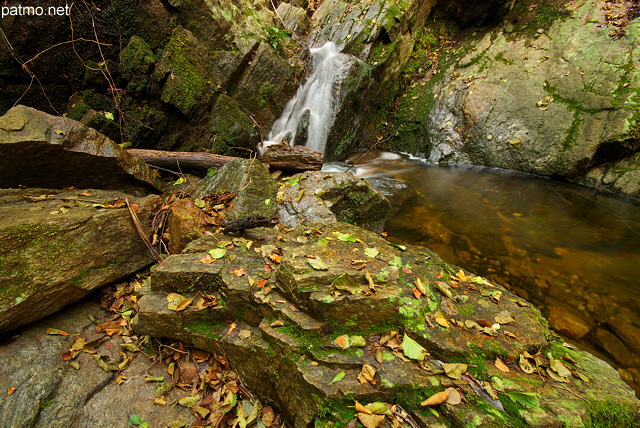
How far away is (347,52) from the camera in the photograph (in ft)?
32.9

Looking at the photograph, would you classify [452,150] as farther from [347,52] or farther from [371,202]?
[371,202]

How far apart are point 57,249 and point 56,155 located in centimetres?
183

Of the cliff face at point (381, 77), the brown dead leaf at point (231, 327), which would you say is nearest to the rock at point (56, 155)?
the cliff face at point (381, 77)

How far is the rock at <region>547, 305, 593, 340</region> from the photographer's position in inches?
137

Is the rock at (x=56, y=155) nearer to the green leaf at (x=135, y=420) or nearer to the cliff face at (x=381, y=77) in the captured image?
the cliff face at (x=381, y=77)

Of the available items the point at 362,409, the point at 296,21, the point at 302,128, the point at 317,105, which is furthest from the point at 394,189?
the point at 296,21

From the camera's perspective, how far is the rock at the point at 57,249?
93.7 inches

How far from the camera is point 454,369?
6.57ft

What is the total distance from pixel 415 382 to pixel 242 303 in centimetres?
159

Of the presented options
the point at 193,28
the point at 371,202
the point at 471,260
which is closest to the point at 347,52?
the point at 193,28

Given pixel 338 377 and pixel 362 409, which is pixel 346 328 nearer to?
pixel 338 377

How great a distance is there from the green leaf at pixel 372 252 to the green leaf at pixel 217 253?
5.19 ft

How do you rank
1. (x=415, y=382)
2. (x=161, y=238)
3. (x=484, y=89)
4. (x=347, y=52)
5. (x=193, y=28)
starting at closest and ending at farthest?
(x=415, y=382) < (x=161, y=238) < (x=193, y=28) < (x=484, y=89) < (x=347, y=52)

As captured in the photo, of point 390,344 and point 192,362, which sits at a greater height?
point 390,344
